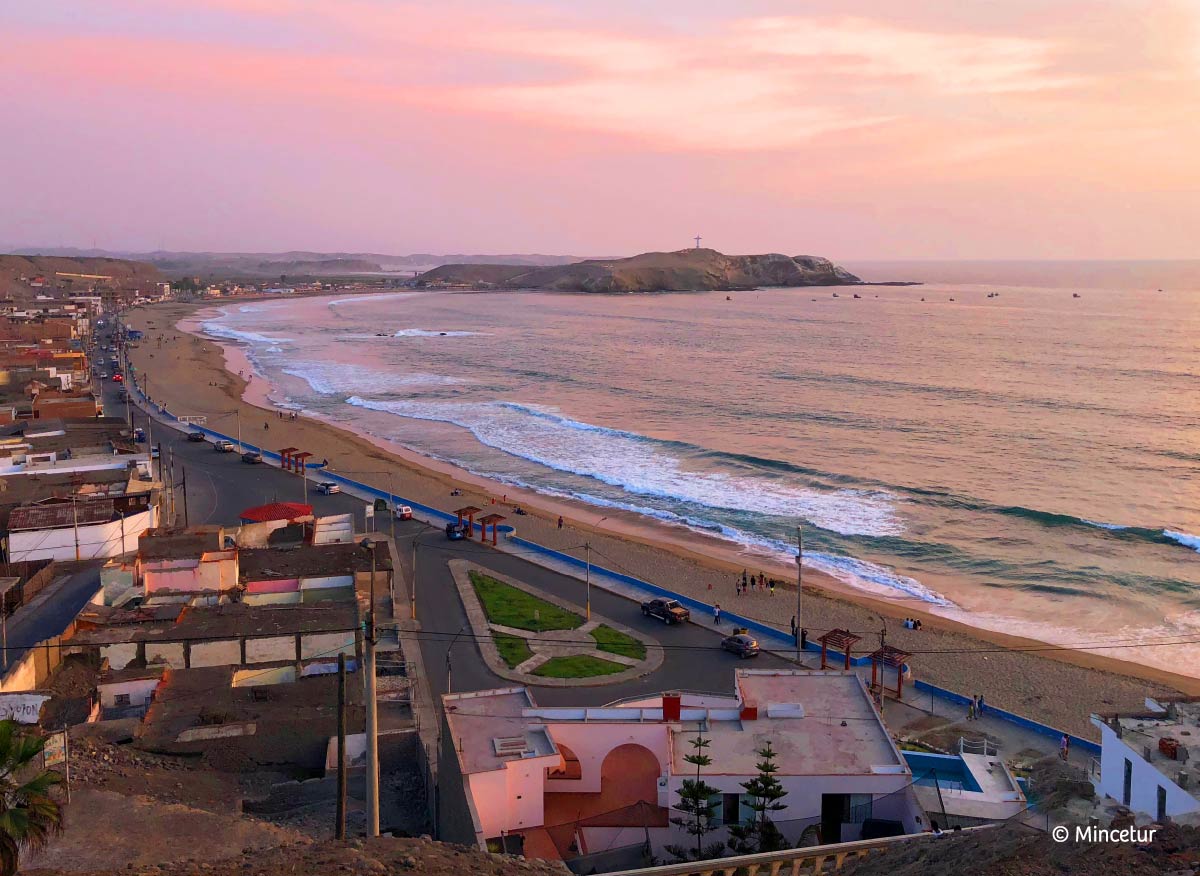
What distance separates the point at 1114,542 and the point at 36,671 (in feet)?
123

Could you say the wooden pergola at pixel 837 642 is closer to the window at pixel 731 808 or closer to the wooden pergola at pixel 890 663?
the wooden pergola at pixel 890 663

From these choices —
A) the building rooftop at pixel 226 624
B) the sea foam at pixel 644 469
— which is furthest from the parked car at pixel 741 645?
the sea foam at pixel 644 469

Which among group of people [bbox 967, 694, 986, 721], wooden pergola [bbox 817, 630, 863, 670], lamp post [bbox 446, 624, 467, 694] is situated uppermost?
wooden pergola [bbox 817, 630, 863, 670]

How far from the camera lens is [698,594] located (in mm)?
31875

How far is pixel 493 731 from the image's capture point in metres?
16.1

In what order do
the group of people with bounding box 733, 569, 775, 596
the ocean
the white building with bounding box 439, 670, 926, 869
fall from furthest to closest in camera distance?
the ocean < the group of people with bounding box 733, 569, 775, 596 < the white building with bounding box 439, 670, 926, 869

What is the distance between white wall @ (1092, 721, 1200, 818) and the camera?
12.0 m

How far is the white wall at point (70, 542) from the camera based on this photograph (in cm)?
2819

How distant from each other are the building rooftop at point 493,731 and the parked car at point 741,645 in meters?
9.10

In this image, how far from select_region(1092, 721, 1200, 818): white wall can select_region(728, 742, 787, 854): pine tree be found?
457cm

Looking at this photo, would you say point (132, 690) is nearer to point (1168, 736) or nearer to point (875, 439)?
point (1168, 736)

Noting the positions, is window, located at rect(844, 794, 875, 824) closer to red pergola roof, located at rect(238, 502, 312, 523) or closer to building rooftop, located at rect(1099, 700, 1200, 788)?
building rooftop, located at rect(1099, 700, 1200, 788)

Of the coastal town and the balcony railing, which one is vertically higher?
the balcony railing

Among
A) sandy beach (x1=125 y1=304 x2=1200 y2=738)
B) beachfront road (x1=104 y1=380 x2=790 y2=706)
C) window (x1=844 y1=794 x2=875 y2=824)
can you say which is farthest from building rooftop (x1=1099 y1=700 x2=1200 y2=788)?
beachfront road (x1=104 y1=380 x2=790 y2=706)
